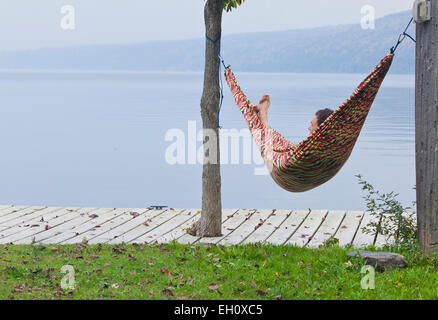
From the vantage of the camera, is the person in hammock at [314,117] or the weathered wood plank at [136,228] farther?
the weathered wood plank at [136,228]

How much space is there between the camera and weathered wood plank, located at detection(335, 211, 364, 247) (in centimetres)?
493

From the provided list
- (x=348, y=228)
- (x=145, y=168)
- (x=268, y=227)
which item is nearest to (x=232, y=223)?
(x=268, y=227)

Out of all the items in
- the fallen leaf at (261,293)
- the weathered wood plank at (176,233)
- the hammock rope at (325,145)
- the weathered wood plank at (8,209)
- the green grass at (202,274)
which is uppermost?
the hammock rope at (325,145)

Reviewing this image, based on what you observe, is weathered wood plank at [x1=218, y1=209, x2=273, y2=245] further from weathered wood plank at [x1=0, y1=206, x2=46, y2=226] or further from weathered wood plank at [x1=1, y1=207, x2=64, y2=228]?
weathered wood plank at [x1=0, y1=206, x2=46, y2=226]

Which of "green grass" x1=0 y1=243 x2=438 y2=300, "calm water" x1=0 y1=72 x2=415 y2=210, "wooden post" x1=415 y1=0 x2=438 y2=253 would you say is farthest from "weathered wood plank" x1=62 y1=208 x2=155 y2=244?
"calm water" x1=0 y1=72 x2=415 y2=210

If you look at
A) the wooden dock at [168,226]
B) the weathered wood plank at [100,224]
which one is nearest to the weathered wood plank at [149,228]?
the wooden dock at [168,226]

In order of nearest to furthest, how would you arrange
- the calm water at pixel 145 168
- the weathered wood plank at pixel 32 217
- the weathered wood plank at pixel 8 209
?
the weathered wood plank at pixel 32 217 < the weathered wood plank at pixel 8 209 < the calm water at pixel 145 168

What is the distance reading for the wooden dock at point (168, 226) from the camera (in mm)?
4988

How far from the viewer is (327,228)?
5.35 m

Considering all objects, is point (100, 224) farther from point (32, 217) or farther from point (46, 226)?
point (32, 217)

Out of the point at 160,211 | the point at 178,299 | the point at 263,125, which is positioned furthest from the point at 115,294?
the point at 160,211

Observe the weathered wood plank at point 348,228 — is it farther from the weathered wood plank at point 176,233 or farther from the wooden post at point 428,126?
the weathered wood plank at point 176,233

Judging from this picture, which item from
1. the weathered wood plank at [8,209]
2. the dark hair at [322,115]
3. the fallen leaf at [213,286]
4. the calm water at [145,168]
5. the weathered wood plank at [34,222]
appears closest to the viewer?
the fallen leaf at [213,286]

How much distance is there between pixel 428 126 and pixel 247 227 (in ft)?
6.57
